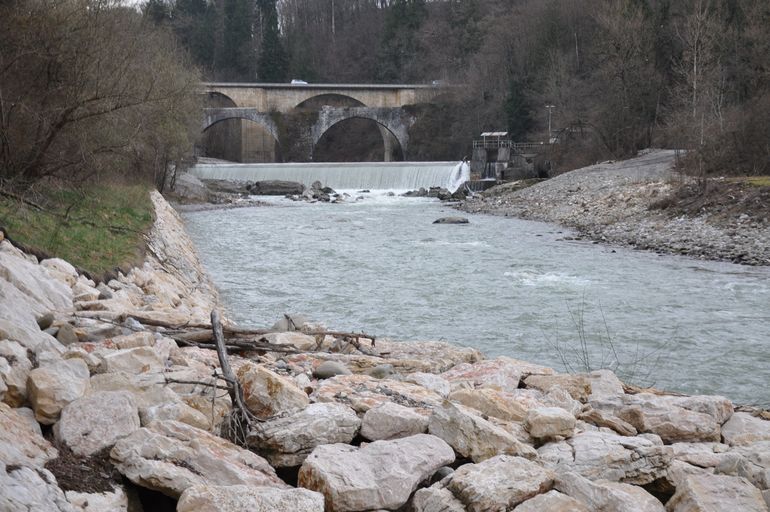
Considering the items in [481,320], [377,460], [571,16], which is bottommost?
[481,320]

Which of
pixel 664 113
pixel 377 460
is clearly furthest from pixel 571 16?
pixel 377 460

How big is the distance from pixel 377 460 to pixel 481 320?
28.9 feet

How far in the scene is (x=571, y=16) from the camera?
174ft

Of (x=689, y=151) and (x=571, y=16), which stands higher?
(x=571, y=16)

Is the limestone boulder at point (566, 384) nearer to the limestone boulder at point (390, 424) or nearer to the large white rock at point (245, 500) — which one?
the limestone boulder at point (390, 424)

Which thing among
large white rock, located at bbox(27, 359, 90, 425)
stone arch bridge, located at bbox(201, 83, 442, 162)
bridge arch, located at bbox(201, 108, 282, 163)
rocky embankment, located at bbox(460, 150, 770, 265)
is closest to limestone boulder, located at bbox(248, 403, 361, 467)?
large white rock, located at bbox(27, 359, 90, 425)

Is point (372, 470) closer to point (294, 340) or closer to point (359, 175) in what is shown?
point (294, 340)

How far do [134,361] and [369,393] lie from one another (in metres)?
1.47

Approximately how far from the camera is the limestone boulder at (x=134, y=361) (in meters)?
5.06

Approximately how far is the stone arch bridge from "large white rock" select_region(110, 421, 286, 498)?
194ft

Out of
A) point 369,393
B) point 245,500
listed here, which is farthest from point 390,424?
point 245,500

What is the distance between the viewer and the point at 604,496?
4020mm

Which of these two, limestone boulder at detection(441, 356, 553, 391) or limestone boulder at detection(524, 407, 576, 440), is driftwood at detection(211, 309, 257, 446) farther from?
limestone boulder at detection(441, 356, 553, 391)

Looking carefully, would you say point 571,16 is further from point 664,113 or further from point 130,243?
point 130,243
